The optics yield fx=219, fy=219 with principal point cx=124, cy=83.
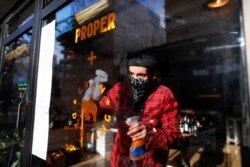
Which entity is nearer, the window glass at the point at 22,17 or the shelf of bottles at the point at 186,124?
the shelf of bottles at the point at 186,124

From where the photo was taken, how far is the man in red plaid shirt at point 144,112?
930mm

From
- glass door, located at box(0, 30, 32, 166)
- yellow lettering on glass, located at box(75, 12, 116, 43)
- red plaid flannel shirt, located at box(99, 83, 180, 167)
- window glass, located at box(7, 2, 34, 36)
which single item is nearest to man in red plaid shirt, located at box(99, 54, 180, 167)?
red plaid flannel shirt, located at box(99, 83, 180, 167)

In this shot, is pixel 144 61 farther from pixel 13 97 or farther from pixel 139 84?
pixel 13 97

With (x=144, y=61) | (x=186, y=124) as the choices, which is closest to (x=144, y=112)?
(x=144, y=61)

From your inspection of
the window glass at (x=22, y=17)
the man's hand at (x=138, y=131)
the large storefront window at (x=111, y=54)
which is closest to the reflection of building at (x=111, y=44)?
the large storefront window at (x=111, y=54)

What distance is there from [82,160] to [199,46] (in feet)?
3.85

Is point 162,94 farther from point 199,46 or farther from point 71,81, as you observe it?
point 199,46

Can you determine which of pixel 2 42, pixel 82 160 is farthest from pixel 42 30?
pixel 2 42

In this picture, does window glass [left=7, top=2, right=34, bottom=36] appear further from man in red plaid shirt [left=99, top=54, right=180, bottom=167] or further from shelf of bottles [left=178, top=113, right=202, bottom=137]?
shelf of bottles [left=178, top=113, right=202, bottom=137]

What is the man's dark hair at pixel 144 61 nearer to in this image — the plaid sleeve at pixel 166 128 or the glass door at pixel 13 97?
the plaid sleeve at pixel 166 128

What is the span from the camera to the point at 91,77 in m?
1.16

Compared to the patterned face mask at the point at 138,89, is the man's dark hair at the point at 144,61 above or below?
above

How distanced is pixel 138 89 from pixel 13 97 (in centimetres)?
154

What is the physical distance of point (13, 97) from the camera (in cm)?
206
